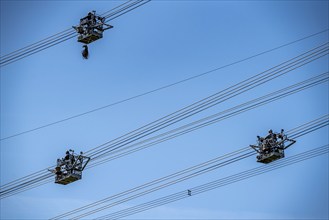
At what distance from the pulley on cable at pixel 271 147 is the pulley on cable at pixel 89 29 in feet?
43.0

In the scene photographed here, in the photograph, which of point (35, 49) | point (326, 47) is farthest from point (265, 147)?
point (35, 49)

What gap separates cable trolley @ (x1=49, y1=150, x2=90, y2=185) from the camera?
125000 millimetres

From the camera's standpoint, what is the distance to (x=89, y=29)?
12181 centimetres

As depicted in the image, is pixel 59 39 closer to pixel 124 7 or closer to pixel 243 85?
pixel 124 7

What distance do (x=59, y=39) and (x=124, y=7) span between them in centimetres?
704

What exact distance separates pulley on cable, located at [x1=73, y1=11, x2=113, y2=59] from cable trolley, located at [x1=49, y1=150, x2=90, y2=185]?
7950 millimetres

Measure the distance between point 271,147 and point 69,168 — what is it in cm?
1442

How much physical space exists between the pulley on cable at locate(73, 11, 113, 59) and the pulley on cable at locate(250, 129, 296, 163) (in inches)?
516

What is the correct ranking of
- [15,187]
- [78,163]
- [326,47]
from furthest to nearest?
[15,187]
[78,163]
[326,47]

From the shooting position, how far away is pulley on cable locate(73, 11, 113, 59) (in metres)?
122

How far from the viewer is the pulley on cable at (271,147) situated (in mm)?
122250

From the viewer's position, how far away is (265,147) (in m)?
123

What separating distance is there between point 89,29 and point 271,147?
14894 millimetres

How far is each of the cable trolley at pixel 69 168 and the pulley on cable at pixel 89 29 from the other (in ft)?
26.1
